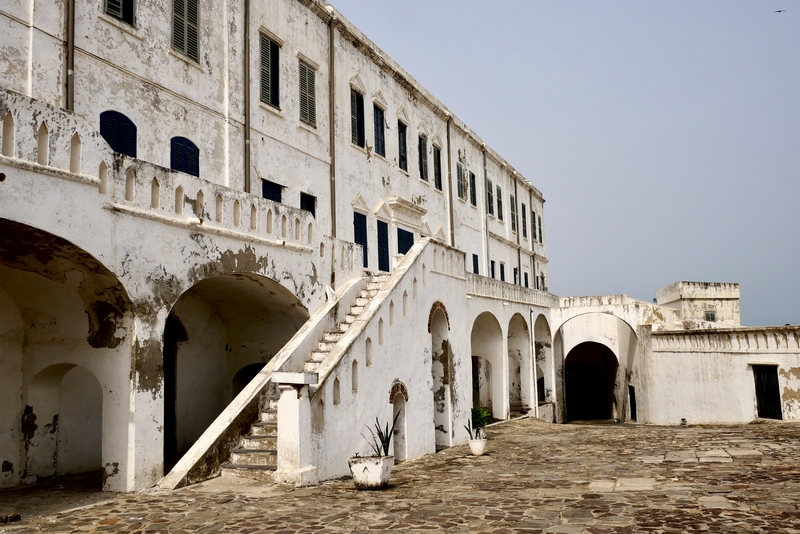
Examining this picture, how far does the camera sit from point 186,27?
12.5 meters

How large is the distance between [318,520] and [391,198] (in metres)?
13.1

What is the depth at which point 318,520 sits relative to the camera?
7.06 metres

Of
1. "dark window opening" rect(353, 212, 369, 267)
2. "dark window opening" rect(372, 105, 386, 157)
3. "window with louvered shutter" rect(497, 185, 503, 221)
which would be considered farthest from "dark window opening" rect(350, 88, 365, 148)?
"window with louvered shutter" rect(497, 185, 503, 221)

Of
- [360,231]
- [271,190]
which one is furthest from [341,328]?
[360,231]

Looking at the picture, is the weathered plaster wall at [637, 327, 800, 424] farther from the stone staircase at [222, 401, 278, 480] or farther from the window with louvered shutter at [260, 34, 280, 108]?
the stone staircase at [222, 401, 278, 480]

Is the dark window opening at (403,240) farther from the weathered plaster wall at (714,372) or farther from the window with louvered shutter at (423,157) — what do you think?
the weathered plaster wall at (714,372)

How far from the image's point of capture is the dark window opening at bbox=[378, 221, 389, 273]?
18750 mm

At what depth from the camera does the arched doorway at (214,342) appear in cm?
1209

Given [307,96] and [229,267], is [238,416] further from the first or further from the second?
[307,96]

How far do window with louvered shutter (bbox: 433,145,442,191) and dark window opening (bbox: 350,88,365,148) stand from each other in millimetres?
5080

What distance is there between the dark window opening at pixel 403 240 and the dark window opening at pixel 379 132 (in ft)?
7.68

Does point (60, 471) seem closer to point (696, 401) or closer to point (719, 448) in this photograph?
point (719, 448)

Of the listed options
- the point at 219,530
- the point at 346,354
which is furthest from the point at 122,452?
the point at 346,354

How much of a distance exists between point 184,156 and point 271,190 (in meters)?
2.57
